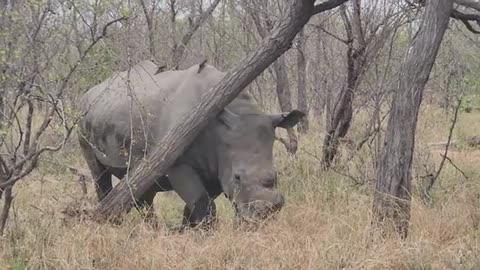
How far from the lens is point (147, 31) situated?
486 inches

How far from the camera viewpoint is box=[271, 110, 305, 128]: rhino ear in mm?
6809

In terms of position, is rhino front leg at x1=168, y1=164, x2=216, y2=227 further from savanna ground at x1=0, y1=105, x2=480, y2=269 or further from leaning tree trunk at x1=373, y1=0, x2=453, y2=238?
leaning tree trunk at x1=373, y1=0, x2=453, y2=238

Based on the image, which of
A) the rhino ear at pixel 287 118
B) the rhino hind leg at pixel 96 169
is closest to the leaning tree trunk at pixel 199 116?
the rhino ear at pixel 287 118

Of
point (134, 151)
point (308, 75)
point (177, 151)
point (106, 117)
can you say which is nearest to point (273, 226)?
point (177, 151)

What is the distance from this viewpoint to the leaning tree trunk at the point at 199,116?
21.6ft

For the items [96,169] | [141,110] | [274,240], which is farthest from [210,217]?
[96,169]

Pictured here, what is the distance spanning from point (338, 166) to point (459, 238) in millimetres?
2907

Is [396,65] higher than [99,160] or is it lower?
higher

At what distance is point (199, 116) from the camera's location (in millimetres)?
6598

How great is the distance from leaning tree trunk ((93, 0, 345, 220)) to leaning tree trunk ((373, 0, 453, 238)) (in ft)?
4.10

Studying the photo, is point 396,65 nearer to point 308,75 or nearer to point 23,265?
point 308,75

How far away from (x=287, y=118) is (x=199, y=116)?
0.84 metres

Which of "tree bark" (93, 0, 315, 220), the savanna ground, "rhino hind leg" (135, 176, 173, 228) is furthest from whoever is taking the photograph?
"rhino hind leg" (135, 176, 173, 228)

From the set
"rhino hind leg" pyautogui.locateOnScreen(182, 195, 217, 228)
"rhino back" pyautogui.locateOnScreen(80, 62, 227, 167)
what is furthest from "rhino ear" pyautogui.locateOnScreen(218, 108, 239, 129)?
"rhino hind leg" pyautogui.locateOnScreen(182, 195, 217, 228)
